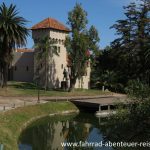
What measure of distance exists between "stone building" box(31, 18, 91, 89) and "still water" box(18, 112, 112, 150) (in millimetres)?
26606

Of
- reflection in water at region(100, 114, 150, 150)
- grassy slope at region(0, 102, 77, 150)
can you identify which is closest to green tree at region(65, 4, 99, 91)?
grassy slope at region(0, 102, 77, 150)

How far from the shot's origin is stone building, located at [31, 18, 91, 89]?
83.5m

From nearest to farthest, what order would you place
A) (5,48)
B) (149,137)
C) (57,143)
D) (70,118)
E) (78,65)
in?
1. (149,137)
2. (57,143)
3. (70,118)
4. (5,48)
5. (78,65)

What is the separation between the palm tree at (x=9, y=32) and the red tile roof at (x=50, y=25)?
40.5 feet

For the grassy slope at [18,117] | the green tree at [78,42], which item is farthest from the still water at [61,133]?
the green tree at [78,42]

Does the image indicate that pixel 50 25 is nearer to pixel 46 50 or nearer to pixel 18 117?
pixel 46 50

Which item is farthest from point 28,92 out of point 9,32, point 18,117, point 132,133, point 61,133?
point 132,133

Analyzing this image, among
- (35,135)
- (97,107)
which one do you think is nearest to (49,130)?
(35,135)

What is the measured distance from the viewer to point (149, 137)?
778 inches

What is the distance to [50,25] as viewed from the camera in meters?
83.5

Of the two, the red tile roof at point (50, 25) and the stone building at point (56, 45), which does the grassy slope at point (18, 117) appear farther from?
the red tile roof at point (50, 25)

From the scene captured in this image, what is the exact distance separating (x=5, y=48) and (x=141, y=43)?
95.9ft

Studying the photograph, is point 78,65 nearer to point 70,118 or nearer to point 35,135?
point 70,118

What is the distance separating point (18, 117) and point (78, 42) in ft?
120
